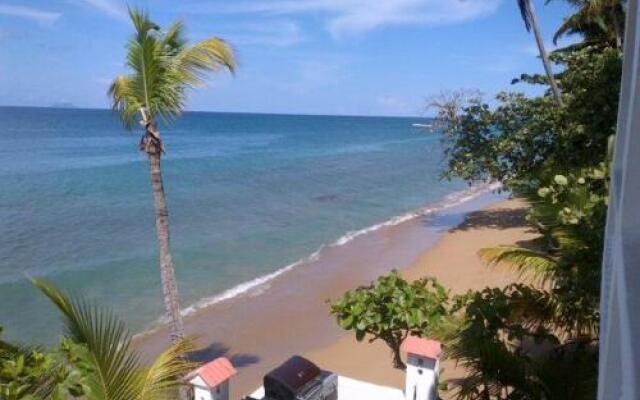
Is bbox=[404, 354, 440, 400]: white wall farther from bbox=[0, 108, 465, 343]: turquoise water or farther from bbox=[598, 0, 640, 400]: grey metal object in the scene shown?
bbox=[0, 108, 465, 343]: turquoise water

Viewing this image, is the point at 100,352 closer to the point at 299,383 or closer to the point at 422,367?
the point at 299,383

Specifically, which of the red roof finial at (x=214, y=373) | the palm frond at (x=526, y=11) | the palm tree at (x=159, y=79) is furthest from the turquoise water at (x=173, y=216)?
the palm frond at (x=526, y=11)

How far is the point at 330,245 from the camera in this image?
21.5 metres

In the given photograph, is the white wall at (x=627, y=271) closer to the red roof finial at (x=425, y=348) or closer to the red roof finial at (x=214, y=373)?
the red roof finial at (x=425, y=348)

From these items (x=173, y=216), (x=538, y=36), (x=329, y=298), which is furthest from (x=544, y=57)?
(x=173, y=216)

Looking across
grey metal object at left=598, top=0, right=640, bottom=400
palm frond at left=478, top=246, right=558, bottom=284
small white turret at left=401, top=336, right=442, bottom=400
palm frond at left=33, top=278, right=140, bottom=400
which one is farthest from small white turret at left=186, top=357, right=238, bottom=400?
grey metal object at left=598, top=0, right=640, bottom=400

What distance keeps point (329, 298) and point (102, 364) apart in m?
10.7

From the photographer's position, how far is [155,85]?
7.95m

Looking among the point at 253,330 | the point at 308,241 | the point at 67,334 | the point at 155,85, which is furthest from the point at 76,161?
the point at 67,334

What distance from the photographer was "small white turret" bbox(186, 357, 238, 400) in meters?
6.83

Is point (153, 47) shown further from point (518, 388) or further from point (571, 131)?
point (571, 131)

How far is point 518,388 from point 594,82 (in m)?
8.09

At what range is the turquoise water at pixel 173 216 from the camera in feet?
53.0

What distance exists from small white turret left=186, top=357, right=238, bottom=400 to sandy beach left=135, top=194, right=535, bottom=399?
3288mm
